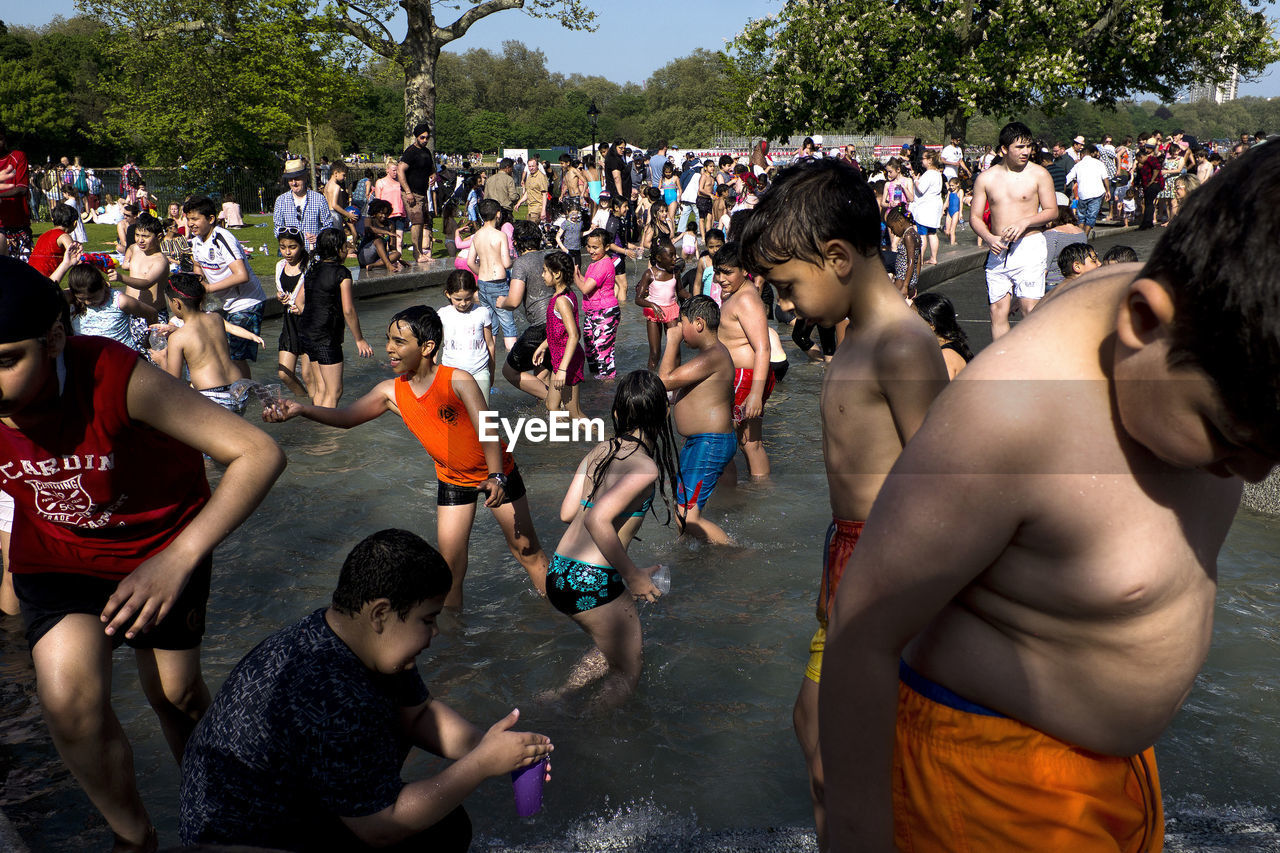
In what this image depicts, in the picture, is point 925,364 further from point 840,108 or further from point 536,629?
point 840,108

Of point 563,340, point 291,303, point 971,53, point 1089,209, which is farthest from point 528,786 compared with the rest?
point 971,53

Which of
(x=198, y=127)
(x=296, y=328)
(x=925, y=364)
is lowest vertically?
(x=296, y=328)

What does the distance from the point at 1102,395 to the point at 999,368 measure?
0.13 m

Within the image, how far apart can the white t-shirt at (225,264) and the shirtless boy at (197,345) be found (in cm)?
205

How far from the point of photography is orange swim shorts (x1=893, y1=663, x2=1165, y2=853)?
57.1 inches

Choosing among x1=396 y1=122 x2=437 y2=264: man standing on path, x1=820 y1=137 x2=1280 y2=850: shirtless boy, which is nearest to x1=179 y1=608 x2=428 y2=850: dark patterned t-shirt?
x1=820 y1=137 x2=1280 y2=850: shirtless boy

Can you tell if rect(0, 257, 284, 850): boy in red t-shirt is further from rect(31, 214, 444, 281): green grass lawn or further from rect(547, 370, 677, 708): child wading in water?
rect(31, 214, 444, 281): green grass lawn

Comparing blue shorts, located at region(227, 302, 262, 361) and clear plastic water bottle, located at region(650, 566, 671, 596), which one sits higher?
blue shorts, located at region(227, 302, 262, 361)

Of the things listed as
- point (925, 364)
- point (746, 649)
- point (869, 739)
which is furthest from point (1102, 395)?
point (746, 649)

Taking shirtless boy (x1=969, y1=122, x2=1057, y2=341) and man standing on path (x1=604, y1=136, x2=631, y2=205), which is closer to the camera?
shirtless boy (x1=969, y1=122, x2=1057, y2=341)

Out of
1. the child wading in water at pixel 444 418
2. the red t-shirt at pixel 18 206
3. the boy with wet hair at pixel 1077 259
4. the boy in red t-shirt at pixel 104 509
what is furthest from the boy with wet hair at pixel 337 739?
the red t-shirt at pixel 18 206

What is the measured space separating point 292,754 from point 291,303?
23.2 feet

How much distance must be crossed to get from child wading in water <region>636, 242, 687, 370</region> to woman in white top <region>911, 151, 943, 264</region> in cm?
691

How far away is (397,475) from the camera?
784cm
